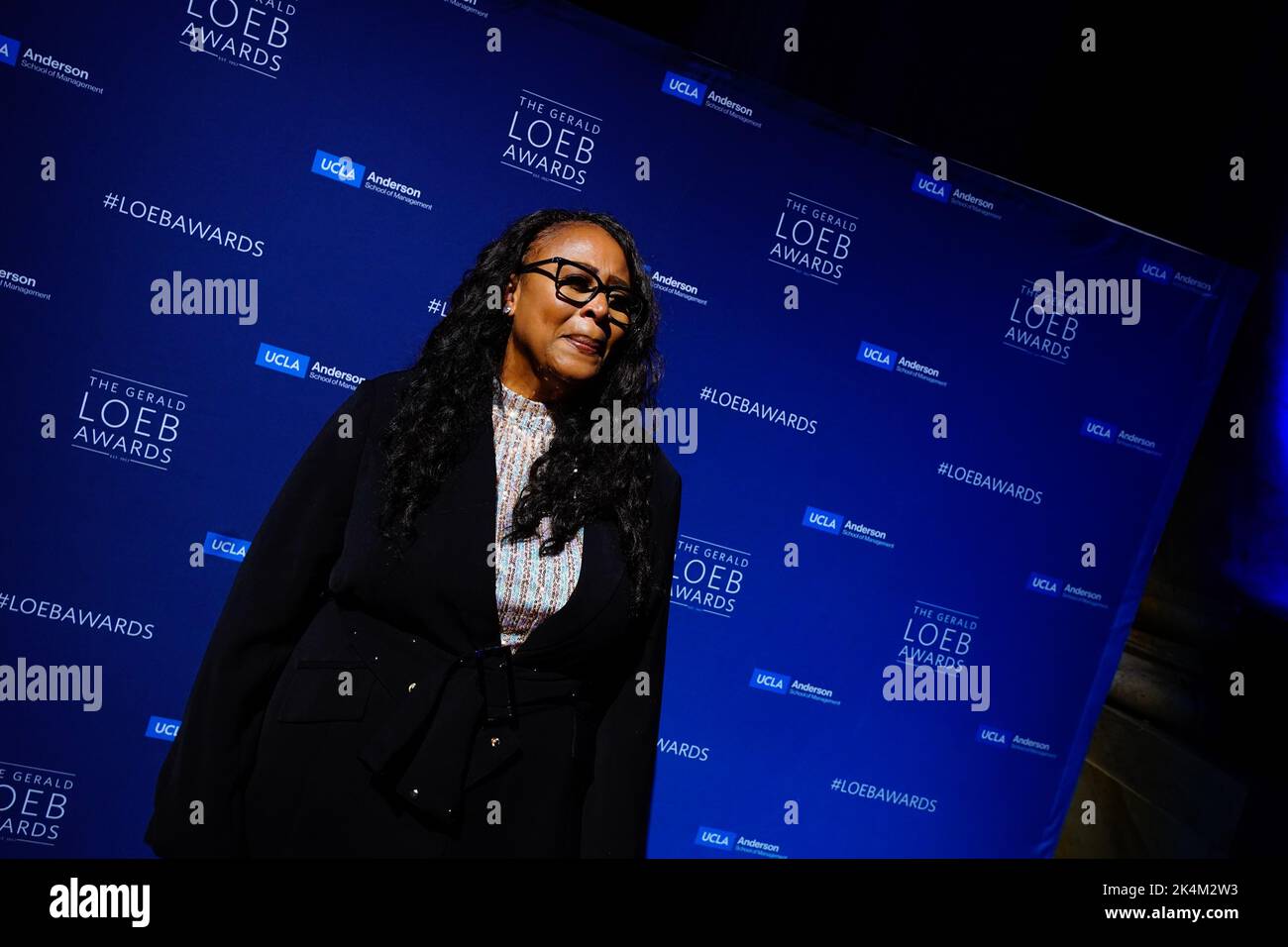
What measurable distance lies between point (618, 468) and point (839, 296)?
5.62ft

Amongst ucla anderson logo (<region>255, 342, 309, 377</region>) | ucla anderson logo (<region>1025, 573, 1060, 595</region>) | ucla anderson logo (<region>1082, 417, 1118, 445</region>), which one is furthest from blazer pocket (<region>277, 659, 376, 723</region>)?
ucla anderson logo (<region>1082, 417, 1118, 445</region>)

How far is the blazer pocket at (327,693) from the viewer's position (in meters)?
1.91

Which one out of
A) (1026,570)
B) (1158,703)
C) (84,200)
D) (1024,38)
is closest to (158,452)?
(84,200)

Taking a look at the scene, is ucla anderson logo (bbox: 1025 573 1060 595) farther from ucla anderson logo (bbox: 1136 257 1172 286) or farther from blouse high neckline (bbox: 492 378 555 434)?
blouse high neckline (bbox: 492 378 555 434)

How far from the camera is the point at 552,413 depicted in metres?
2.16

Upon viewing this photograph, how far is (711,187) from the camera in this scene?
133 inches

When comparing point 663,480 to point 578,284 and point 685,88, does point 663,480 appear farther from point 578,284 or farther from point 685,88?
point 685,88

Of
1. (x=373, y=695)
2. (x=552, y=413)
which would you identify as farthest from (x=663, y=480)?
(x=373, y=695)

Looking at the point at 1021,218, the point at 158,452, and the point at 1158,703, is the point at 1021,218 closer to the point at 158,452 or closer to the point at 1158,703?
Result: the point at 1158,703

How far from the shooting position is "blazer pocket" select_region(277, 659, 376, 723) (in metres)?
1.91

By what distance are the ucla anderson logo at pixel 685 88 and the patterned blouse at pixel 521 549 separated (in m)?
1.63

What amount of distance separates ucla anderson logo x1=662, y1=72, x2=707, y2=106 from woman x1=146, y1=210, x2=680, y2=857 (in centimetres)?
139

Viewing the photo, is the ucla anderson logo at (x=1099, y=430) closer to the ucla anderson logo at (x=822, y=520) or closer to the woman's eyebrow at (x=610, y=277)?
the ucla anderson logo at (x=822, y=520)

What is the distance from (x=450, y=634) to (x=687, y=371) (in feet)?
5.50
